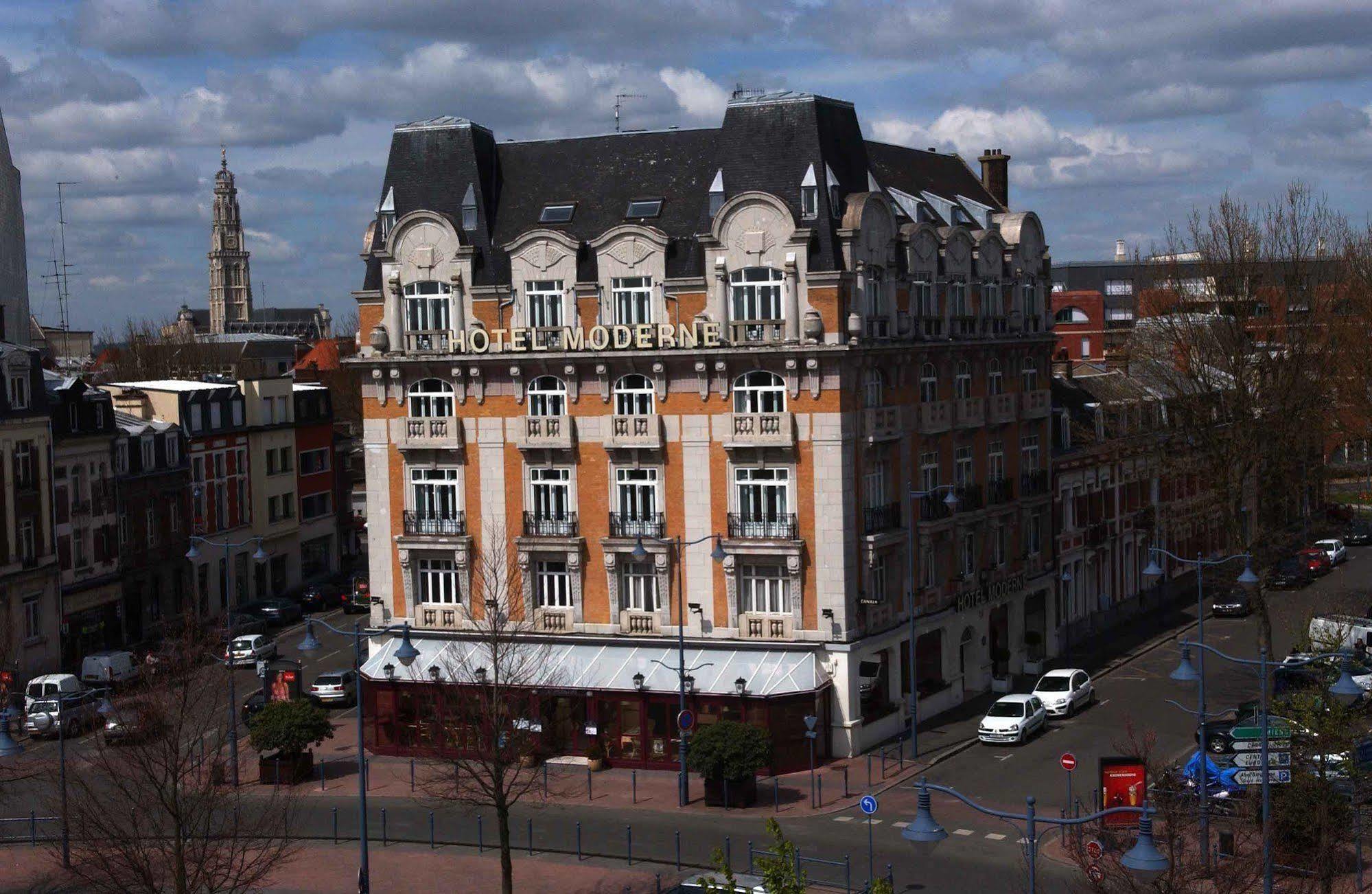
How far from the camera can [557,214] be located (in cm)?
5956

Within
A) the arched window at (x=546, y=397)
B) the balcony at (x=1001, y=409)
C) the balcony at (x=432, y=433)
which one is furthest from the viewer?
the balcony at (x=1001, y=409)

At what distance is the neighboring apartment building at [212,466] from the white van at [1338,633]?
4737cm

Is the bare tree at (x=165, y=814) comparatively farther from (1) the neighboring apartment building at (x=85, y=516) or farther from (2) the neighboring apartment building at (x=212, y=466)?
(2) the neighboring apartment building at (x=212, y=466)

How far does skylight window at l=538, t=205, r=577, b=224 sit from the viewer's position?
59.3 meters

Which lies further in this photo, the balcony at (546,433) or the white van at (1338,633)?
the balcony at (546,433)

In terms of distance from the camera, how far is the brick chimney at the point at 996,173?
81375 millimetres

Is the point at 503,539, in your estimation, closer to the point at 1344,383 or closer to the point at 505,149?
the point at 505,149

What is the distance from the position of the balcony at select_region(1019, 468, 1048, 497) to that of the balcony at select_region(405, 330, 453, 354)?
23271 millimetres

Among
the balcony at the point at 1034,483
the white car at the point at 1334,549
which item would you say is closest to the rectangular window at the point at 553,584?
the balcony at the point at 1034,483

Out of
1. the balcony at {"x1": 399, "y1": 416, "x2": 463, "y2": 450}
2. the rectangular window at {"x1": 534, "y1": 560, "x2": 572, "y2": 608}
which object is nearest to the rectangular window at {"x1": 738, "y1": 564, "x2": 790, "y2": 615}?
the rectangular window at {"x1": 534, "y1": 560, "x2": 572, "y2": 608}

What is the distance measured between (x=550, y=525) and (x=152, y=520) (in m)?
29.9

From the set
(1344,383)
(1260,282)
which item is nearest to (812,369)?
(1260,282)

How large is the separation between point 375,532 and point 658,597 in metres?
10.5

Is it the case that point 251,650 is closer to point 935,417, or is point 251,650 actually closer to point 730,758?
point 730,758
